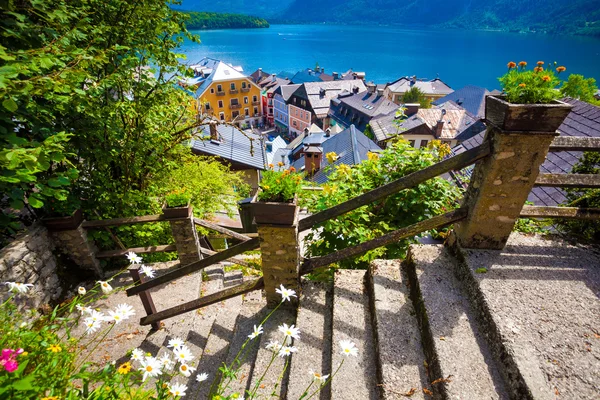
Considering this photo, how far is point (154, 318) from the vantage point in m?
3.22

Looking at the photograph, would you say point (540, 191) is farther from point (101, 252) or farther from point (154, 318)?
point (101, 252)

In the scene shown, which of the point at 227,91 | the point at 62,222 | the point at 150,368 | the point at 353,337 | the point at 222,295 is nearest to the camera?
the point at 150,368

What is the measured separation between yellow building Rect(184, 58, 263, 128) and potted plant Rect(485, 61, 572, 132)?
4561 cm

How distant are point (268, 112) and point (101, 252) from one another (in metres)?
55.7

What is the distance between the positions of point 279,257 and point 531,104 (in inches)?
Result: 87.5

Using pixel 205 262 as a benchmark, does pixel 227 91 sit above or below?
above

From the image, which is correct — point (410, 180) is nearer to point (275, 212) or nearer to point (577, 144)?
point (275, 212)

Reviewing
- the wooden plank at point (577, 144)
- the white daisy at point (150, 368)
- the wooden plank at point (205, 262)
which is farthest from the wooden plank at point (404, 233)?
the white daisy at point (150, 368)

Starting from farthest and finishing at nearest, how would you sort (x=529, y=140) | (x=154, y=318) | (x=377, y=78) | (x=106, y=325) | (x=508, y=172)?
1. (x=377, y=78)
2. (x=106, y=325)
3. (x=154, y=318)
4. (x=508, y=172)
5. (x=529, y=140)

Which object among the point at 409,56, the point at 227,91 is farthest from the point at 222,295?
the point at 409,56

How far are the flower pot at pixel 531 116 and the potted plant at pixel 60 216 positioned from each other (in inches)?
185

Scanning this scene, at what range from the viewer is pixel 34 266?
3.58 metres

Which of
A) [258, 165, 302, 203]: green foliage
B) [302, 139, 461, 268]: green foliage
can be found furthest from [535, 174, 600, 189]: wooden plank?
[258, 165, 302, 203]: green foliage

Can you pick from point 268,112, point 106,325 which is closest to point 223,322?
point 106,325
